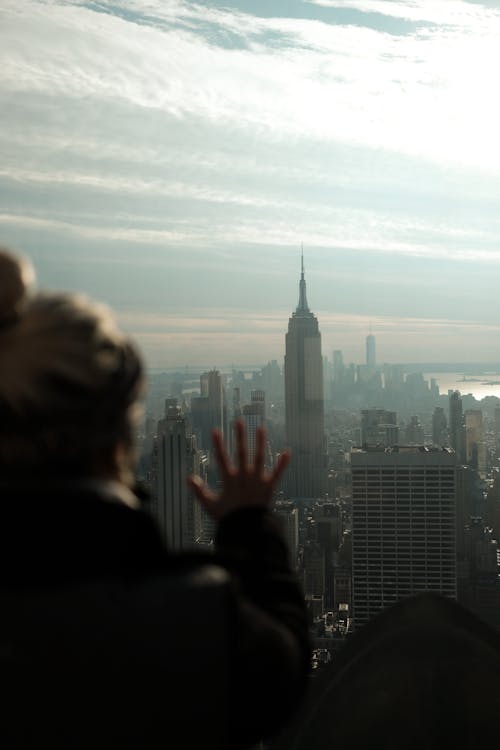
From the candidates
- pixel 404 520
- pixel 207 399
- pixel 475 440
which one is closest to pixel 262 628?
pixel 207 399

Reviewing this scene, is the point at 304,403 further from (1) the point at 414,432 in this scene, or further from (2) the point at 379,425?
(1) the point at 414,432

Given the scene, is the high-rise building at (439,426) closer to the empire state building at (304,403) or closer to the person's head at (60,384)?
the empire state building at (304,403)

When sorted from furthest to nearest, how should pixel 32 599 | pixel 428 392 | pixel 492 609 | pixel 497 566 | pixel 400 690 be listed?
pixel 428 392, pixel 497 566, pixel 492 609, pixel 400 690, pixel 32 599

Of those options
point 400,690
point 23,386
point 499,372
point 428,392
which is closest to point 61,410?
point 23,386

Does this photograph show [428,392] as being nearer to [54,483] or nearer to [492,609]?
[492,609]

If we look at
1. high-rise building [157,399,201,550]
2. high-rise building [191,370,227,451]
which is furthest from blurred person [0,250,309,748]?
high-rise building [191,370,227,451]

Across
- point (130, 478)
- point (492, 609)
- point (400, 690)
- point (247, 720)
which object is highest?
point (130, 478)

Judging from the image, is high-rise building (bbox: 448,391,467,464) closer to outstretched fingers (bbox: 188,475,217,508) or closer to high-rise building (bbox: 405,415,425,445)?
high-rise building (bbox: 405,415,425,445)

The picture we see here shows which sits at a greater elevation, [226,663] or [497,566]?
[226,663]
